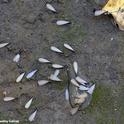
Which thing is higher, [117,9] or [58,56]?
[117,9]

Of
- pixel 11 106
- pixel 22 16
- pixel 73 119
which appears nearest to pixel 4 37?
pixel 22 16

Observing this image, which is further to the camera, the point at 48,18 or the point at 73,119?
the point at 48,18

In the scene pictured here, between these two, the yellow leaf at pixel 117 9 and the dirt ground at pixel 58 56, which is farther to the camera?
the yellow leaf at pixel 117 9

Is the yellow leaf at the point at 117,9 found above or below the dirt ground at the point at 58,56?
above

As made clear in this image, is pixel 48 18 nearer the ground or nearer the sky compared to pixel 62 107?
nearer the sky

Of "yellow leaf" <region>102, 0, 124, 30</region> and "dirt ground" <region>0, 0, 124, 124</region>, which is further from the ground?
"yellow leaf" <region>102, 0, 124, 30</region>

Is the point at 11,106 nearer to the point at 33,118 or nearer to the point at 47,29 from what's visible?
the point at 33,118

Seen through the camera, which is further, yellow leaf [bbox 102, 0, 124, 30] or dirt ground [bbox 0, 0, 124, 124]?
yellow leaf [bbox 102, 0, 124, 30]

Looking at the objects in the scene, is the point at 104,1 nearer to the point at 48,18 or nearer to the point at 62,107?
the point at 48,18
